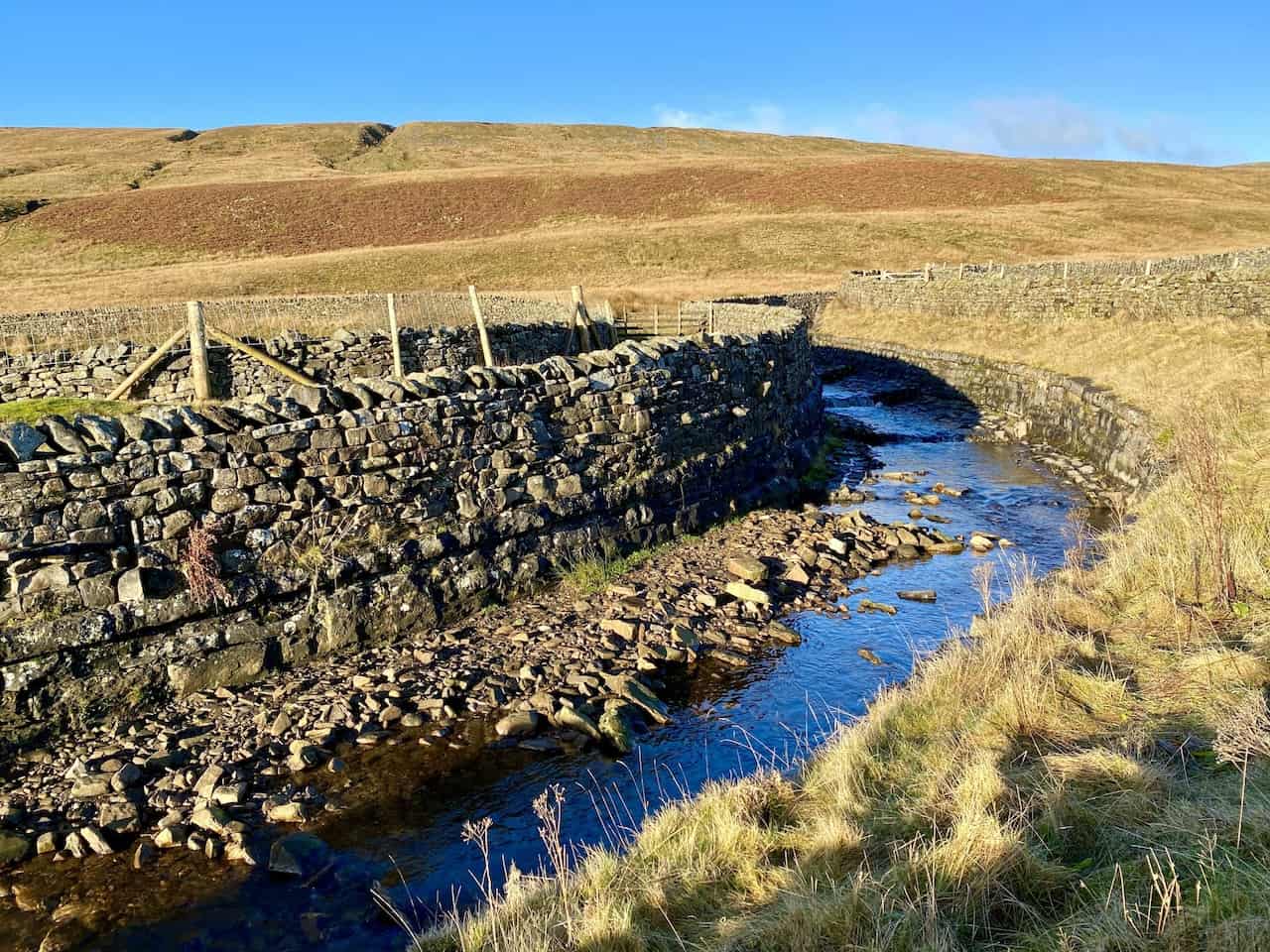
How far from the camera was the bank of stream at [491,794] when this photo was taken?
18.4 feet

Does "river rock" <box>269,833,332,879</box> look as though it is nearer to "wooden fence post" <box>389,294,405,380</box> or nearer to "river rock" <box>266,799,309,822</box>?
"river rock" <box>266,799,309,822</box>

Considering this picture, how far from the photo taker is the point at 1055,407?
69.4 feet

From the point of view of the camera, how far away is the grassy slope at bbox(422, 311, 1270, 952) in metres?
3.99

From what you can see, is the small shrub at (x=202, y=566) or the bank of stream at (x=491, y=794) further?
the small shrub at (x=202, y=566)

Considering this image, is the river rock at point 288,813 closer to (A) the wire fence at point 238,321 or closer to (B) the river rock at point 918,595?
(B) the river rock at point 918,595

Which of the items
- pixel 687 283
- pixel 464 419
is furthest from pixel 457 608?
pixel 687 283

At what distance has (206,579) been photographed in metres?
8.13

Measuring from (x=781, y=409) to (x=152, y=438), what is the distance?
445 inches

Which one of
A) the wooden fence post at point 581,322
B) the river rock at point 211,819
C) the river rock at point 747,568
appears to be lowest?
the river rock at point 211,819

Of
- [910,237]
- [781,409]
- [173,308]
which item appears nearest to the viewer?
[781,409]

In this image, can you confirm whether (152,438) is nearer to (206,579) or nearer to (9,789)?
(206,579)

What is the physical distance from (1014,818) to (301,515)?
23.0 ft

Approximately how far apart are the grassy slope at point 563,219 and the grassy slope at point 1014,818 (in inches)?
1466

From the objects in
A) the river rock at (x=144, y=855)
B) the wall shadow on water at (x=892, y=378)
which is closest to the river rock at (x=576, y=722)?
the river rock at (x=144, y=855)
